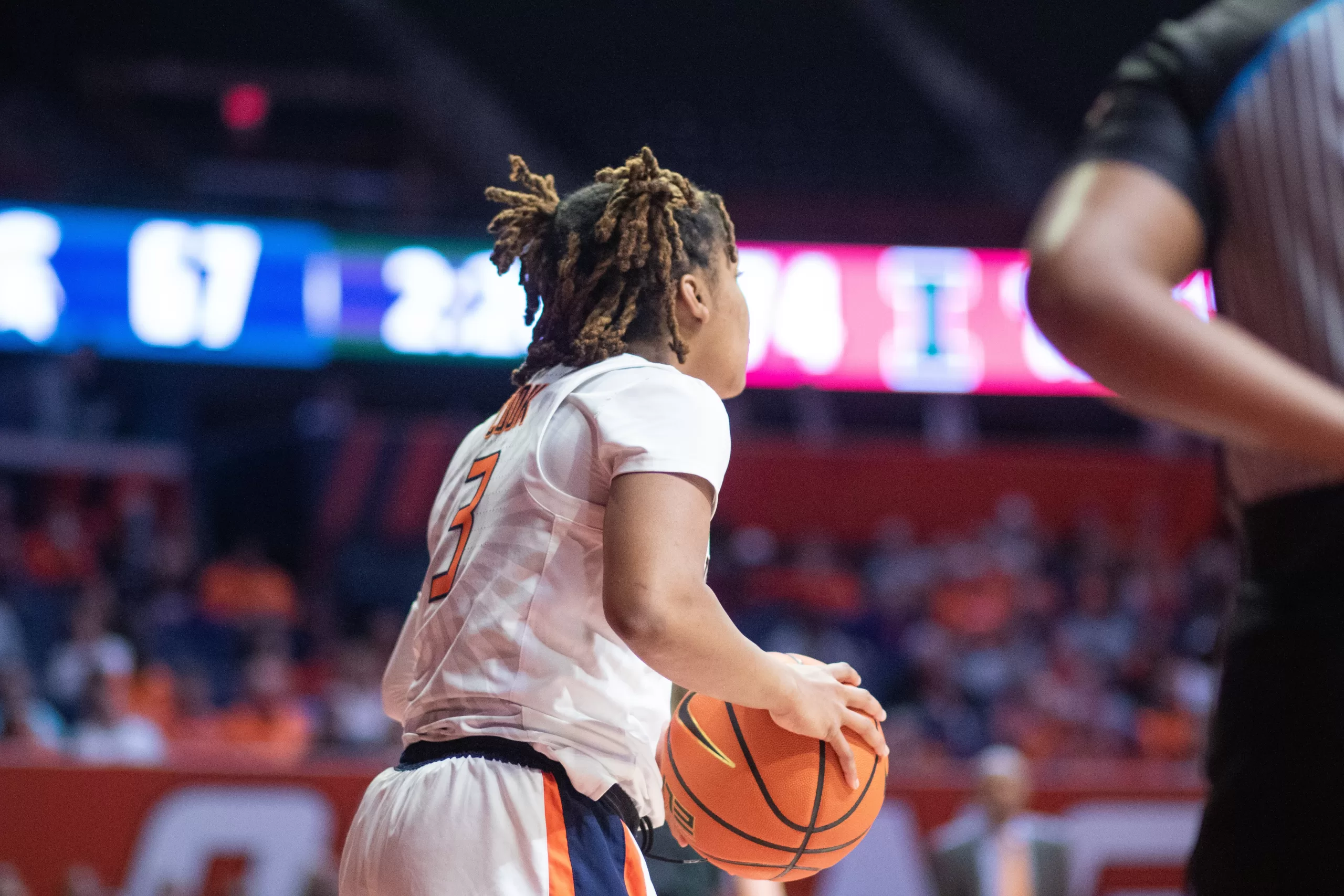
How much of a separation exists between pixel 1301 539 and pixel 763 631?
38.3 ft

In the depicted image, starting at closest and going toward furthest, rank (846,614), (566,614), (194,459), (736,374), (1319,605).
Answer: (1319,605)
(566,614)
(736,374)
(846,614)
(194,459)

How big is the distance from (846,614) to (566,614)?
444 inches

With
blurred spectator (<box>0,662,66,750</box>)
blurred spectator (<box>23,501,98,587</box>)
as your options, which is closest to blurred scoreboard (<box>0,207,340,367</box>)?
blurred spectator (<box>23,501,98,587</box>)

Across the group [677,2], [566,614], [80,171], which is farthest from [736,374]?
[80,171]

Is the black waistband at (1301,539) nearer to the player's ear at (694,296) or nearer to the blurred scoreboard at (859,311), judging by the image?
the player's ear at (694,296)

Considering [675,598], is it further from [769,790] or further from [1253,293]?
[1253,293]

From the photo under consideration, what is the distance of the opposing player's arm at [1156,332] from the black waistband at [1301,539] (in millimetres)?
96

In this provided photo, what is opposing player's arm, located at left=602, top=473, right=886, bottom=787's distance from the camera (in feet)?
6.01

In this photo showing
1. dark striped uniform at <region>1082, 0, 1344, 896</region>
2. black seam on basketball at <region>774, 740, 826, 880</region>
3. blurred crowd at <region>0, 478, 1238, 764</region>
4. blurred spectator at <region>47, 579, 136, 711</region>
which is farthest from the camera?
blurred spectator at <region>47, 579, 136, 711</region>

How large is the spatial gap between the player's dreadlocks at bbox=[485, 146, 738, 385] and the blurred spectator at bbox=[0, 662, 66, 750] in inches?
283

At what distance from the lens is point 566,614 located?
2004 millimetres

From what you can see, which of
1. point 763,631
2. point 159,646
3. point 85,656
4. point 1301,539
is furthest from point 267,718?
point 1301,539

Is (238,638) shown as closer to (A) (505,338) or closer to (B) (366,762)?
(A) (505,338)

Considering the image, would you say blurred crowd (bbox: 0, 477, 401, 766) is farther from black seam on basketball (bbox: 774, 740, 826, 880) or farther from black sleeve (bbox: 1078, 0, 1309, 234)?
black sleeve (bbox: 1078, 0, 1309, 234)
